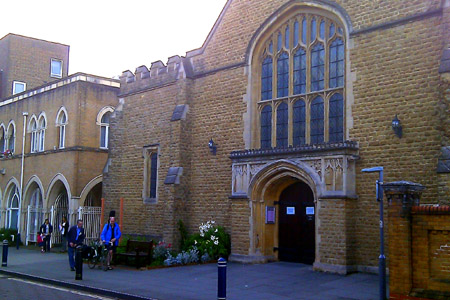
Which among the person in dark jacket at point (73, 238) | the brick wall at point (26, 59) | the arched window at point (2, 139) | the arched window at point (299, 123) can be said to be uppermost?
the brick wall at point (26, 59)

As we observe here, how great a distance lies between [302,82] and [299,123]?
133cm

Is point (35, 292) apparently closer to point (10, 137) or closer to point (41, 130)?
point (41, 130)

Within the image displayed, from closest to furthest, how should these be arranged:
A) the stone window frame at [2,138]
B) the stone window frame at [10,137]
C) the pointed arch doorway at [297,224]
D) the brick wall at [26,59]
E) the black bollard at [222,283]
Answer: the black bollard at [222,283]
the pointed arch doorway at [297,224]
the stone window frame at [10,137]
the stone window frame at [2,138]
the brick wall at [26,59]

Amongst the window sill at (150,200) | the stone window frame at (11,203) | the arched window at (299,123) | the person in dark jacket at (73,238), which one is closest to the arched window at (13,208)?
the stone window frame at (11,203)

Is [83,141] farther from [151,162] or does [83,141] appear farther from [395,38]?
[395,38]

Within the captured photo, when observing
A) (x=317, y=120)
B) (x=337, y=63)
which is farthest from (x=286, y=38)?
(x=317, y=120)

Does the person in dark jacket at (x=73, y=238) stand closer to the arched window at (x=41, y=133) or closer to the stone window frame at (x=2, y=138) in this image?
the arched window at (x=41, y=133)

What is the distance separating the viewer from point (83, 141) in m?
26.4

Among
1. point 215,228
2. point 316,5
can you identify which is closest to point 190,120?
point 215,228

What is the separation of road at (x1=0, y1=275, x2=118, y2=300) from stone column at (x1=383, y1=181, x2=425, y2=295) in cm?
655

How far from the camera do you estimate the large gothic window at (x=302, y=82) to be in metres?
16.4

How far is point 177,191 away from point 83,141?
28.3ft

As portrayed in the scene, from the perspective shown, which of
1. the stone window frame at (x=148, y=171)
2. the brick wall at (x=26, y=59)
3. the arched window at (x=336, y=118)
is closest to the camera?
the arched window at (x=336, y=118)

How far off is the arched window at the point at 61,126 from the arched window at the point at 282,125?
1355 cm
